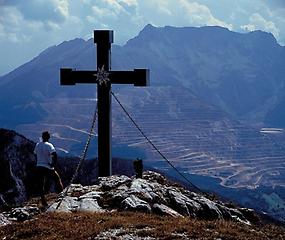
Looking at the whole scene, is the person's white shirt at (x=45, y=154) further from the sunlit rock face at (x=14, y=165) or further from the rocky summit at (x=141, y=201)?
the sunlit rock face at (x=14, y=165)

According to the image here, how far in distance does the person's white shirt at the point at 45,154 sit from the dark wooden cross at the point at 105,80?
389 cm

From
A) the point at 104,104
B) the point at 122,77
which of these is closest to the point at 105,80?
the point at 122,77

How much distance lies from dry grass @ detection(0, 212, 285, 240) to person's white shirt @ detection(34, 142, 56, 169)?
2.14 m

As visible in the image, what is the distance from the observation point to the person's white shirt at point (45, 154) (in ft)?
50.0

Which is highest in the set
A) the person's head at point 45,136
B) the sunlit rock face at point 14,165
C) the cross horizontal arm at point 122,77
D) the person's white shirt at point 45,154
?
the cross horizontal arm at point 122,77

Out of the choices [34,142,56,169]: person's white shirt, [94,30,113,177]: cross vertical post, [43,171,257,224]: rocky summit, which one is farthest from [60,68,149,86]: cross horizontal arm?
[34,142,56,169]: person's white shirt

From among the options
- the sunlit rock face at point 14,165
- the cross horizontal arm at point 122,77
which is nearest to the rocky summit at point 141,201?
the cross horizontal arm at point 122,77

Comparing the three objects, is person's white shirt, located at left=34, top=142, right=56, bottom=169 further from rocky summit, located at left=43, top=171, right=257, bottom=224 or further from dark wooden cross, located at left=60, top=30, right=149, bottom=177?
dark wooden cross, located at left=60, top=30, right=149, bottom=177

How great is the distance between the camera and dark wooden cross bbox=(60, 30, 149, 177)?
18.8 m

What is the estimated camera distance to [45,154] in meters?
15.3

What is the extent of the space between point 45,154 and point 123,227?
4.16 meters

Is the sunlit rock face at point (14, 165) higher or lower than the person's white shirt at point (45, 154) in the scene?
lower

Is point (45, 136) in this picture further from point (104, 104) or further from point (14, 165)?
point (14, 165)

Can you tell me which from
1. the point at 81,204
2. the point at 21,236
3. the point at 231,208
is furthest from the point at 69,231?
the point at 231,208
